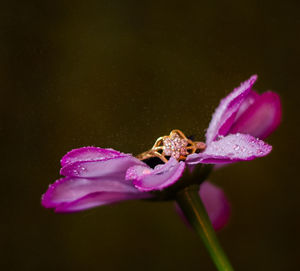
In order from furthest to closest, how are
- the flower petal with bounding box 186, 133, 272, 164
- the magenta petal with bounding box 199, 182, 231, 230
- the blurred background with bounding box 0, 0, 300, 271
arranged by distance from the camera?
the blurred background with bounding box 0, 0, 300, 271 < the magenta petal with bounding box 199, 182, 231, 230 < the flower petal with bounding box 186, 133, 272, 164

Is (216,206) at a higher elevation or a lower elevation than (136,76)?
lower

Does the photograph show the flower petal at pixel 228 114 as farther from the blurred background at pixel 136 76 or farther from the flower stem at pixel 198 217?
the blurred background at pixel 136 76

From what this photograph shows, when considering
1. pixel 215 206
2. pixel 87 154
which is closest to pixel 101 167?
pixel 87 154

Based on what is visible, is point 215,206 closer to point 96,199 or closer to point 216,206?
point 216,206

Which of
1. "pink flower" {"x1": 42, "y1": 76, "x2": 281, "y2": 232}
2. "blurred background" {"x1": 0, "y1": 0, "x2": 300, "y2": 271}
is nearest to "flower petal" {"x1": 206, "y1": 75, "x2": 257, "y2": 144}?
"pink flower" {"x1": 42, "y1": 76, "x2": 281, "y2": 232}

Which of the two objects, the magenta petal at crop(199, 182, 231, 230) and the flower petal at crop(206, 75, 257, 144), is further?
the magenta petal at crop(199, 182, 231, 230)

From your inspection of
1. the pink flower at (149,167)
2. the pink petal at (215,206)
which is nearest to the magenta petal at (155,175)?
the pink flower at (149,167)

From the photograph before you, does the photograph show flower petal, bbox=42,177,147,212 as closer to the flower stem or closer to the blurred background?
the flower stem

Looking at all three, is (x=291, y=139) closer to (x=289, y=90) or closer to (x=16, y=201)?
(x=289, y=90)
